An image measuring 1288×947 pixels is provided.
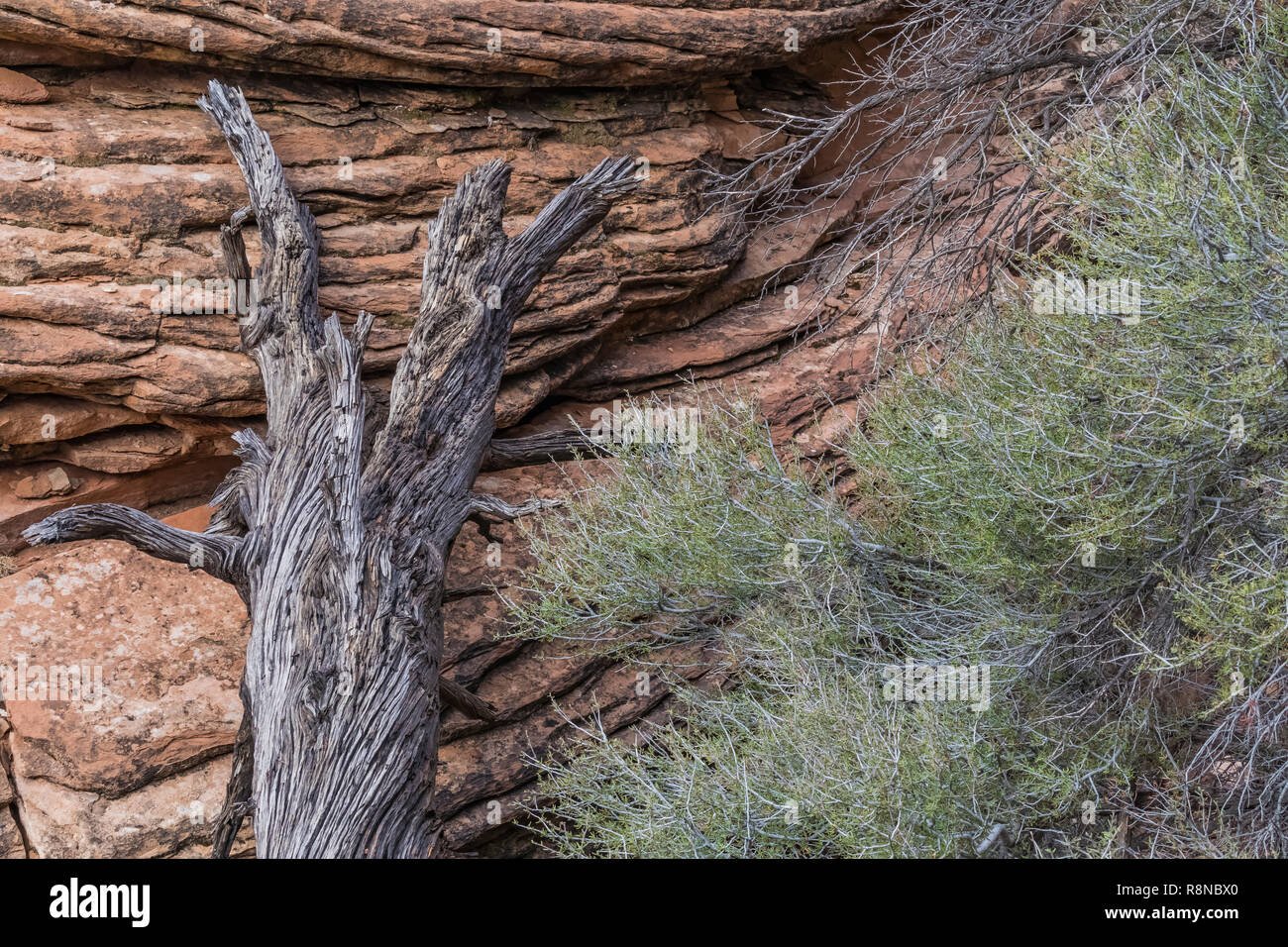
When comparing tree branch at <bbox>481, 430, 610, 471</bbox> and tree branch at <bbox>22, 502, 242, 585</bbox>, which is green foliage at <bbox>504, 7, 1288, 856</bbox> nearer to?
tree branch at <bbox>481, 430, 610, 471</bbox>

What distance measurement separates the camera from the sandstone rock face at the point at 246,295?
16.9ft

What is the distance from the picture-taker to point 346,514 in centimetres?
453

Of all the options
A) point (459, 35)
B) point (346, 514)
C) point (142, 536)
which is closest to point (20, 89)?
point (459, 35)

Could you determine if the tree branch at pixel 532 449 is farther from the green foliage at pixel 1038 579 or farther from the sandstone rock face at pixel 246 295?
the green foliage at pixel 1038 579

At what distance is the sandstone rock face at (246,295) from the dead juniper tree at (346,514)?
40 cm

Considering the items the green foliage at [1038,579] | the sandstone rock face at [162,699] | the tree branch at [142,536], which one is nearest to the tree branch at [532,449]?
the sandstone rock face at [162,699]

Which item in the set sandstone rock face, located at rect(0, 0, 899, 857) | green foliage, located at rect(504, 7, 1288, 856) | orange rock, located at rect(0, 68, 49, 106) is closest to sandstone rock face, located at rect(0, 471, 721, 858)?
sandstone rock face, located at rect(0, 0, 899, 857)

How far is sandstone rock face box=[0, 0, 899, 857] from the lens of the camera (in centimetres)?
514

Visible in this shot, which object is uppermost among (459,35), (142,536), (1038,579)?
(459,35)

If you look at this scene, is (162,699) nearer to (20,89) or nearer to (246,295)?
(246,295)

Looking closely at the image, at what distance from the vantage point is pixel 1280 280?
3.54m

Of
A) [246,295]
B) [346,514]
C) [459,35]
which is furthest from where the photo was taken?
[459,35]

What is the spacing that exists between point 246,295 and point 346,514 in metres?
1.96
